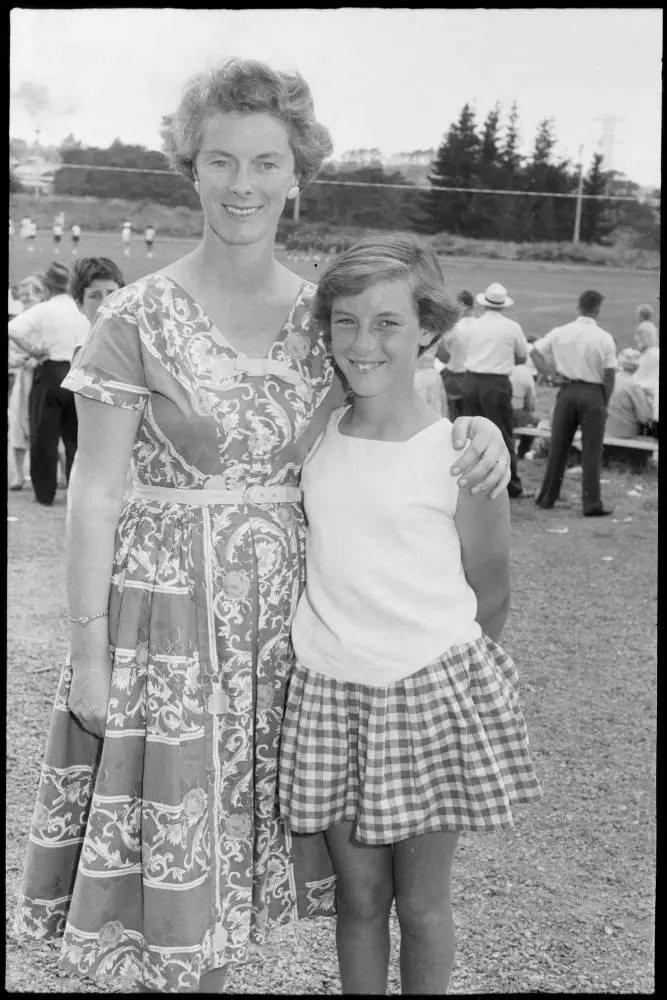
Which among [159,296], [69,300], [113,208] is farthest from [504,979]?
[113,208]

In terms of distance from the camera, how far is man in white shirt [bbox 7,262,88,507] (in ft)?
24.4

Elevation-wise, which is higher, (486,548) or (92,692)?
(486,548)

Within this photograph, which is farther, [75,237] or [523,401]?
[75,237]

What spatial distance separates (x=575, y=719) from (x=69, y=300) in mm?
5080

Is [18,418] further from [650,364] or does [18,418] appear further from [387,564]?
[387,564]

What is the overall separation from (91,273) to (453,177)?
12569mm

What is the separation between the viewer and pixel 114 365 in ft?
5.86

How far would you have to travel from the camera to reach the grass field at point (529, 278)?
1532 cm

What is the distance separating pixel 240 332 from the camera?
187 centimetres

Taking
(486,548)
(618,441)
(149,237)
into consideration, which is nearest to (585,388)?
(618,441)

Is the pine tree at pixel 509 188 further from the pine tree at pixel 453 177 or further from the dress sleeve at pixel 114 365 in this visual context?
the dress sleeve at pixel 114 365

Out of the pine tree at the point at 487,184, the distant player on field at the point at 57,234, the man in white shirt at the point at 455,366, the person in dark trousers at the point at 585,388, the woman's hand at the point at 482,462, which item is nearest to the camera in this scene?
the woman's hand at the point at 482,462

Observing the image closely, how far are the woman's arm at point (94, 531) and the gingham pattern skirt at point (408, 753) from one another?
0.37 m

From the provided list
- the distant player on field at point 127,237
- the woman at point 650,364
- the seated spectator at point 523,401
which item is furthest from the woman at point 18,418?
the distant player on field at point 127,237
